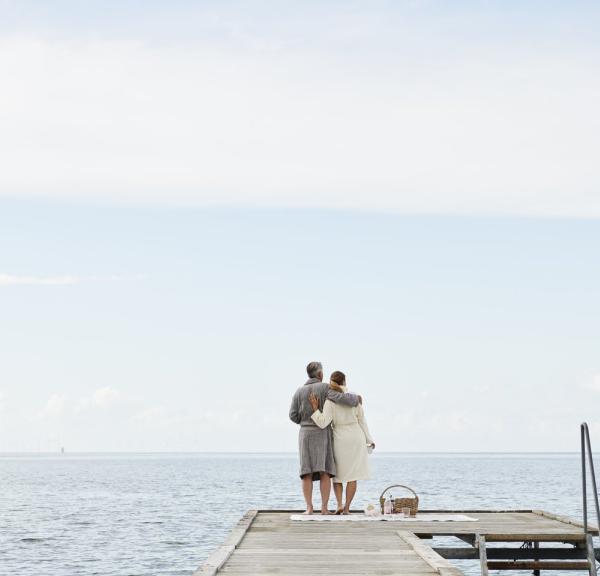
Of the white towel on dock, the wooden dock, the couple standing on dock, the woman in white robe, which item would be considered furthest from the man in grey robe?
the wooden dock

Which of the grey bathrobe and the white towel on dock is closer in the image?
the white towel on dock

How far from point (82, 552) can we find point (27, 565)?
115 inches

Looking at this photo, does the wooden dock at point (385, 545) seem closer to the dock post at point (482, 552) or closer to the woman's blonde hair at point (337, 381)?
the dock post at point (482, 552)

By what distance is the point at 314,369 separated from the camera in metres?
13.3

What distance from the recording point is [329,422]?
13.3 m

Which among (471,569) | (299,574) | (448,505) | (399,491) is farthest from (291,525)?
(399,491)

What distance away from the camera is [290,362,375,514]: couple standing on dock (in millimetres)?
13289

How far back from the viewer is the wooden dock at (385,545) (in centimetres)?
877

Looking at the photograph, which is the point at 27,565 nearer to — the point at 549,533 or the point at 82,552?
the point at 82,552

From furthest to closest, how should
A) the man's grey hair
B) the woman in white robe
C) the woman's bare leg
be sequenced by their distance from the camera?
the woman's bare leg < the woman in white robe < the man's grey hair

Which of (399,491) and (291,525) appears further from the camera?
(399,491)

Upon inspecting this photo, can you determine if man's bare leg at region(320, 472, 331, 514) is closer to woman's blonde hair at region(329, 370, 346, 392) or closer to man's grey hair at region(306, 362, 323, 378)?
woman's blonde hair at region(329, 370, 346, 392)

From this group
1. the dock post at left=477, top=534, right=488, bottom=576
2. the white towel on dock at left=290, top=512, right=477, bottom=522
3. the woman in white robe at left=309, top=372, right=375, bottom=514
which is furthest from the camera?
the woman in white robe at left=309, top=372, right=375, bottom=514

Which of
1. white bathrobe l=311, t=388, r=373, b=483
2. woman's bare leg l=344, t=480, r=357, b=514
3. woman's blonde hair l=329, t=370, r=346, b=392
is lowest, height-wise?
woman's bare leg l=344, t=480, r=357, b=514
